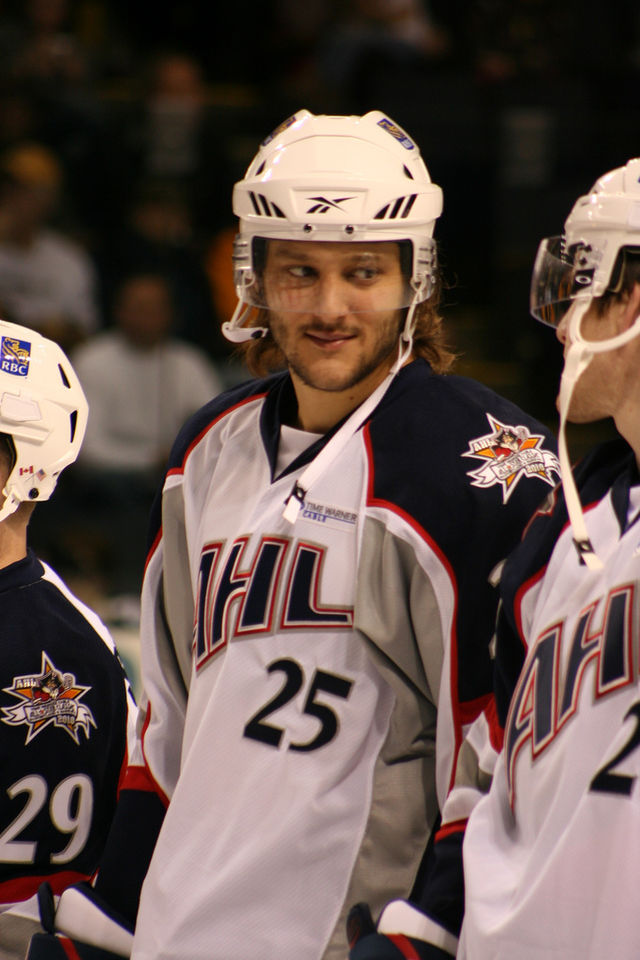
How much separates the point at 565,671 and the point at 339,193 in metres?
0.76

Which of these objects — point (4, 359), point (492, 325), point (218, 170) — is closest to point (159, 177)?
point (218, 170)

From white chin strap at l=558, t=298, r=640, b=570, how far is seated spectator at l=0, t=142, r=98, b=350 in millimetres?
3535

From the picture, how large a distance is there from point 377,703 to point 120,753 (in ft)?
2.01

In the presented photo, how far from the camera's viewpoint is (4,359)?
2.19m

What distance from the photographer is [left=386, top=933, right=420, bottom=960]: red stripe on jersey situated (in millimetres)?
1547

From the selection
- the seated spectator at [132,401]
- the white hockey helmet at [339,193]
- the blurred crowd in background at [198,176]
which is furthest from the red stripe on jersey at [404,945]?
the seated spectator at [132,401]

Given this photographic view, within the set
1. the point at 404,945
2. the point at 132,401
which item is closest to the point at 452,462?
the point at 404,945

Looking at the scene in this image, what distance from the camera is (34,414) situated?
219 cm

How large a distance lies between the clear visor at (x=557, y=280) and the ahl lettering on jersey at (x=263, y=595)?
Result: 44cm

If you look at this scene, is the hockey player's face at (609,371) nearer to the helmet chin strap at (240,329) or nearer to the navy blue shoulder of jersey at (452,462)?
the navy blue shoulder of jersey at (452,462)

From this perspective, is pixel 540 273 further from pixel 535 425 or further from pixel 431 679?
pixel 431 679

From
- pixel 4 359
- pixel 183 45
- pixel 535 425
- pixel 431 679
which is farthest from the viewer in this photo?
pixel 183 45

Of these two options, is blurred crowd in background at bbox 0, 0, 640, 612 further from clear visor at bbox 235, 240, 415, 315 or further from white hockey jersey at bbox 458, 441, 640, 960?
white hockey jersey at bbox 458, 441, 640, 960

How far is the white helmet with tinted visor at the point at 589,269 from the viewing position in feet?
4.86
